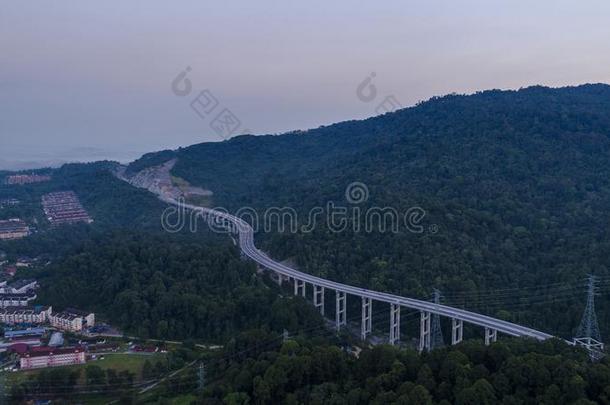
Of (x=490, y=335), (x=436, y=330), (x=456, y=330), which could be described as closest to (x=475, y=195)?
(x=436, y=330)

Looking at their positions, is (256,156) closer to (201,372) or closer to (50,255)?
(50,255)

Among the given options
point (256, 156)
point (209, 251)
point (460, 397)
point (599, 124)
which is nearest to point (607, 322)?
point (460, 397)

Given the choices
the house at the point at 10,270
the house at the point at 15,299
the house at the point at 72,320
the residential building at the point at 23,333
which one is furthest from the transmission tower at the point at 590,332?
the house at the point at 10,270

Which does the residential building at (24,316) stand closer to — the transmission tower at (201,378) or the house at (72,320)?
the house at (72,320)

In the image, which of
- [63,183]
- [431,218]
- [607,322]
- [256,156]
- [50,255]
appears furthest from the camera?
[256,156]

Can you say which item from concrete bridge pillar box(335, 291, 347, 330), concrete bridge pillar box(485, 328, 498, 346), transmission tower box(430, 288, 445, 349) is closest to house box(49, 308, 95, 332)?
concrete bridge pillar box(335, 291, 347, 330)

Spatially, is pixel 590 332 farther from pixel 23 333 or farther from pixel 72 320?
pixel 23 333

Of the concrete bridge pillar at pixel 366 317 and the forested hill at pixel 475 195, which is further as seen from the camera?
the forested hill at pixel 475 195
